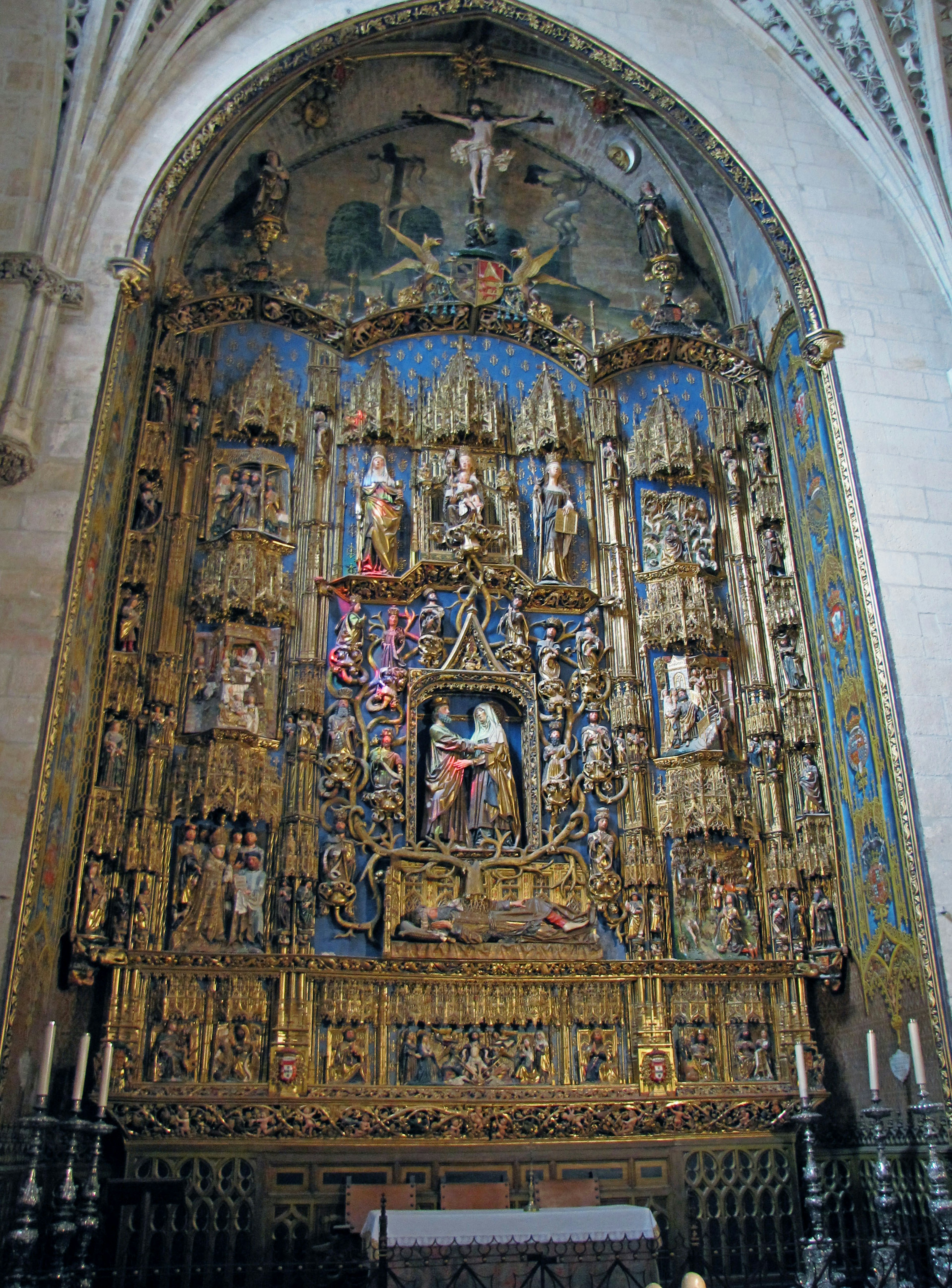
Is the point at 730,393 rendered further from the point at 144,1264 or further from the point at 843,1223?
the point at 144,1264

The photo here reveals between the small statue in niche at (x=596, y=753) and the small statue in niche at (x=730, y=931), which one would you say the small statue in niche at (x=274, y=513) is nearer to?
the small statue in niche at (x=596, y=753)

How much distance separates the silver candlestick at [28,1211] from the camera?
831 cm

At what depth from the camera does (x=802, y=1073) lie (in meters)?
10.9

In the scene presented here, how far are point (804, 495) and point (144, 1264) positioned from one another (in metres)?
10.1

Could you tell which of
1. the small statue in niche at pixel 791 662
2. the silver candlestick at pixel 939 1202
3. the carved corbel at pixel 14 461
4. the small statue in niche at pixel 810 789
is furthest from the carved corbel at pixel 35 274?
the silver candlestick at pixel 939 1202

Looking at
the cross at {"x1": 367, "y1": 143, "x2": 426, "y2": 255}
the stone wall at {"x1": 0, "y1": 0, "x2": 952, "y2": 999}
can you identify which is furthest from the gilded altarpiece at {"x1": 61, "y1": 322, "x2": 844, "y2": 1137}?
the cross at {"x1": 367, "y1": 143, "x2": 426, "y2": 255}

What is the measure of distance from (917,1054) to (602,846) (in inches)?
145

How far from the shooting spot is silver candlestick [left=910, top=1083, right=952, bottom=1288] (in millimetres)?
9375

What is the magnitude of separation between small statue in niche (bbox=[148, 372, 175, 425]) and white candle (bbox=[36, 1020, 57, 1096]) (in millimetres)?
6641

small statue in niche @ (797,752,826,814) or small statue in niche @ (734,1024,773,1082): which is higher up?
small statue in niche @ (797,752,826,814)

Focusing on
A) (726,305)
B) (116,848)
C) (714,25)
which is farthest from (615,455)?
(116,848)

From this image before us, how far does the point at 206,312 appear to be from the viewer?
1448cm

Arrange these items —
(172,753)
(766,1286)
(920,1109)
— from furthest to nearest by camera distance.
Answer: (172,753) < (766,1286) < (920,1109)

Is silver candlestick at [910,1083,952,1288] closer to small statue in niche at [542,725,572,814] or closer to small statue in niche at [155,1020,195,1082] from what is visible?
small statue in niche at [542,725,572,814]
